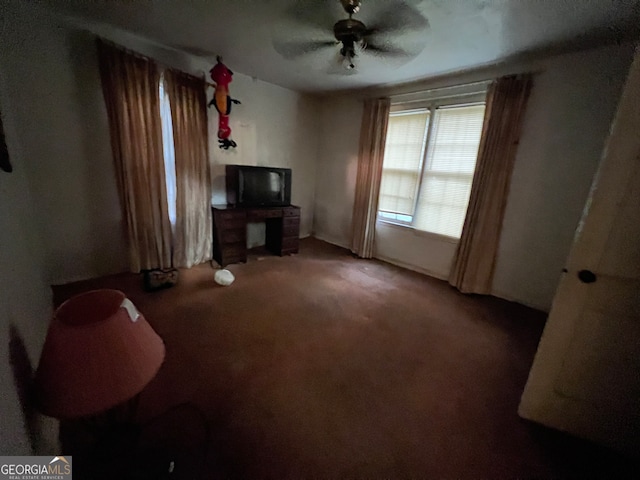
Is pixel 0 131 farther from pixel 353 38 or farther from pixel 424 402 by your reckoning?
pixel 424 402

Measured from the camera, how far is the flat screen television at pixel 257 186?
3.15 metres

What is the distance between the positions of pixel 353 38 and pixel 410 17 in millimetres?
393

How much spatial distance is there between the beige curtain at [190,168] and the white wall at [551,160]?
2.64 m

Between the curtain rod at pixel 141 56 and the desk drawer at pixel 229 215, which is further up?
the curtain rod at pixel 141 56

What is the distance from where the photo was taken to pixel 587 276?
118 cm

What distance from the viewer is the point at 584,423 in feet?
4.28

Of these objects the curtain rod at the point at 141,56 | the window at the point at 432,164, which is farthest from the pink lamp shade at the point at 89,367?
the window at the point at 432,164

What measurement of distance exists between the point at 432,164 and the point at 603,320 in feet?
7.60

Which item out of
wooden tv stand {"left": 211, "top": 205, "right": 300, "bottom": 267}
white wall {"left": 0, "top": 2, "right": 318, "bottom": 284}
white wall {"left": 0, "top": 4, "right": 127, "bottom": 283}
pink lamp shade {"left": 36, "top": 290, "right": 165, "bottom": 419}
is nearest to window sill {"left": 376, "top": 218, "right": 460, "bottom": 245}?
wooden tv stand {"left": 211, "top": 205, "right": 300, "bottom": 267}

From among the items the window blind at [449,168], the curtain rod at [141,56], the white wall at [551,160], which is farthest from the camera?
the window blind at [449,168]

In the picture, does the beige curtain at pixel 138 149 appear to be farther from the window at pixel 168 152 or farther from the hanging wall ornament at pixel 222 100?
the hanging wall ornament at pixel 222 100

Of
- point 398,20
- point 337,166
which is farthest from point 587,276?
point 337,166

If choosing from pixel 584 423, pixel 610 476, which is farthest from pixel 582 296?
pixel 610 476

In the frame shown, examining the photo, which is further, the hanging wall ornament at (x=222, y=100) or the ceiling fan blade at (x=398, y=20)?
the hanging wall ornament at (x=222, y=100)
